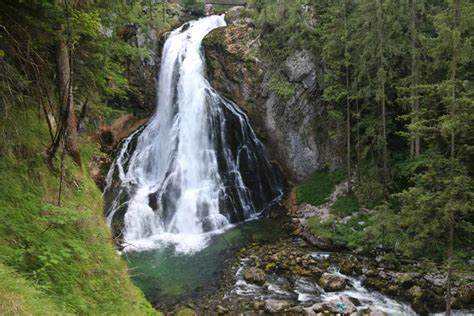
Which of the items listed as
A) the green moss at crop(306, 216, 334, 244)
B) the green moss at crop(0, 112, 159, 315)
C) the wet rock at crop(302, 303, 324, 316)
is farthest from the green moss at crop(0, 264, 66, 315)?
the green moss at crop(306, 216, 334, 244)

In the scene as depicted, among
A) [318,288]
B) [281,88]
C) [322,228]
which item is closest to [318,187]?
[322,228]

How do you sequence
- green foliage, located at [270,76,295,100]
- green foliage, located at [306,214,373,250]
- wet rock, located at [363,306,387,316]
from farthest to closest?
1. green foliage, located at [270,76,295,100]
2. green foliage, located at [306,214,373,250]
3. wet rock, located at [363,306,387,316]

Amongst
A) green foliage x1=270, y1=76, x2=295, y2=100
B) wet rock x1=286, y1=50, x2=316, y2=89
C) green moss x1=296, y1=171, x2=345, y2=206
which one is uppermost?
wet rock x1=286, y1=50, x2=316, y2=89

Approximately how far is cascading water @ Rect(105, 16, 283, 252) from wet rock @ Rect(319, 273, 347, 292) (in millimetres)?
5274

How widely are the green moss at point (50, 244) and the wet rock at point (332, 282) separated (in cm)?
672

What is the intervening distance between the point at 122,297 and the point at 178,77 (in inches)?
674

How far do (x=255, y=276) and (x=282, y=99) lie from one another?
35.3ft

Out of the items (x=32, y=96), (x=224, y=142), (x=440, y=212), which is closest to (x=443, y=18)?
(x=440, y=212)

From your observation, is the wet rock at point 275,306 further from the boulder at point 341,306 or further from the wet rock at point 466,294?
the wet rock at point 466,294

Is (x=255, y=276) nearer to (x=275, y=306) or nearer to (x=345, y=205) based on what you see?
(x=275, y=306)

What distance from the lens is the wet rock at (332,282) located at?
36.8 ft

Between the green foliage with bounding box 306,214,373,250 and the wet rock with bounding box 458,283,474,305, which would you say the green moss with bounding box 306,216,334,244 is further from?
the wet rock with bounding box 458,283,474,305

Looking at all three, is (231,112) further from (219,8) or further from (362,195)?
(219,8)

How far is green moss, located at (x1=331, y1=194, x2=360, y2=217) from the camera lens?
1604 cm
